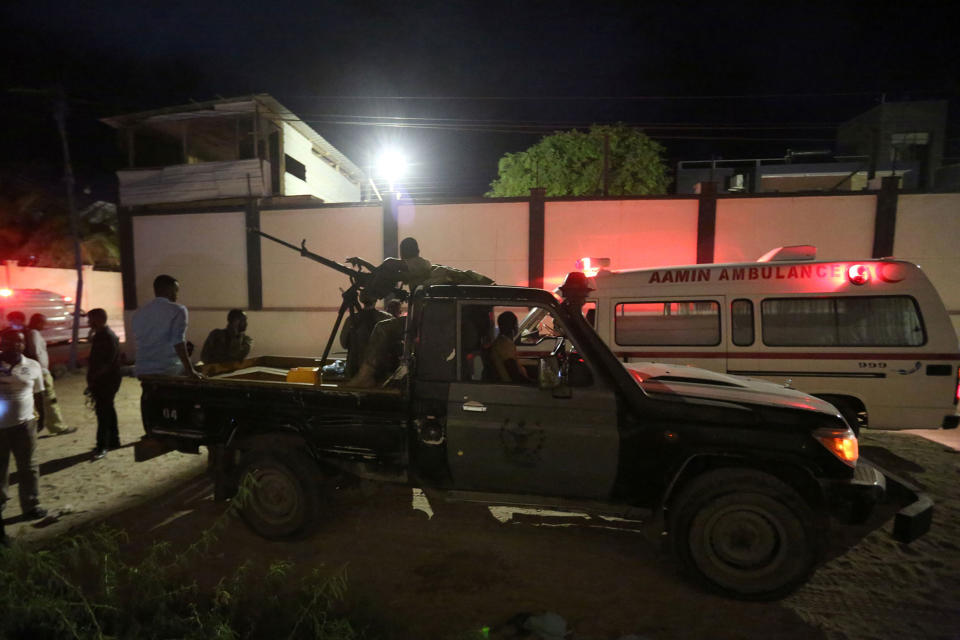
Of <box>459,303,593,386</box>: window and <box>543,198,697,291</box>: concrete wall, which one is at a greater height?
<box>543,198,697,291</box>: concrete wall

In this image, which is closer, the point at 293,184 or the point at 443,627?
the point at 443,627

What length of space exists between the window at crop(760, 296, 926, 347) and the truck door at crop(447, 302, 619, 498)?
3.57 metres

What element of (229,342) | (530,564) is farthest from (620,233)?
(530,564)

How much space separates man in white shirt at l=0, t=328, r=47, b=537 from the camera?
157 inches

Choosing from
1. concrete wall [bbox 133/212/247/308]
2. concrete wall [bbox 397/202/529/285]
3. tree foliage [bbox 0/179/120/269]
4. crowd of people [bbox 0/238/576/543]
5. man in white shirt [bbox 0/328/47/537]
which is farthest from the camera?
tree foliage [bbox 0/179/120/269]

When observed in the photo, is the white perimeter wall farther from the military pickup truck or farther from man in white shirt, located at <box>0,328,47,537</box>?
man in white shirt, located at <box>0,328,47,537</box>

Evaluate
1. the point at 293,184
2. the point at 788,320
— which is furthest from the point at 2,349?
the point at 293,184

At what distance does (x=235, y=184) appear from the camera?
14141mm

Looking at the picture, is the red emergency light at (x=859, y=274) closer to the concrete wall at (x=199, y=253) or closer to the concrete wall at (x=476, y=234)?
the concrete wall at (x=476, y=234)

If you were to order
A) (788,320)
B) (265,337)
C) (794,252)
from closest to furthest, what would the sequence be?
(788,320)
(794,252)
(265,337)

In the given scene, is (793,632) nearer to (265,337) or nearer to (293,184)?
(265,337)

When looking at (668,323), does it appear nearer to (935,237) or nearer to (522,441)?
(522,441)

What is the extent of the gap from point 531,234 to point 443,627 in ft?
35.1

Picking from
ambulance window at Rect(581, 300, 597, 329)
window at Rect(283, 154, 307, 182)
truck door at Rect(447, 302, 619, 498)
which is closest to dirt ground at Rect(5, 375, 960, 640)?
truck door at Rect(447, 302, 619, 498)
